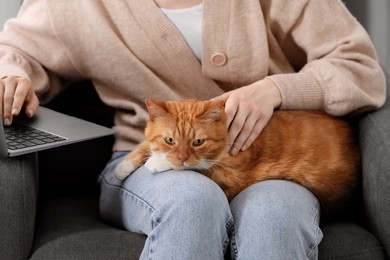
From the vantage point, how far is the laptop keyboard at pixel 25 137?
1.14 meters

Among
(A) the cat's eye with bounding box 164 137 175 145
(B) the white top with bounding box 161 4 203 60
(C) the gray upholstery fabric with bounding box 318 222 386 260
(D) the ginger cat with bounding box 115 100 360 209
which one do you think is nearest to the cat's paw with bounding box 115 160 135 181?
(D) the ginger cat with bounding box 115 100 360 209

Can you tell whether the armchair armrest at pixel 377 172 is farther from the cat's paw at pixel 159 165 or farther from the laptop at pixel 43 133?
the laptop at pixel 43 133

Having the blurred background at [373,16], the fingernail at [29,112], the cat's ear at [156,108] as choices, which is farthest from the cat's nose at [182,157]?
the blurred background at [373,16]

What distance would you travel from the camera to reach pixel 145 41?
4.46 ft

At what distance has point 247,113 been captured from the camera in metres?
→ 1.23

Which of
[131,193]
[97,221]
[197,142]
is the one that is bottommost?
[97,221]

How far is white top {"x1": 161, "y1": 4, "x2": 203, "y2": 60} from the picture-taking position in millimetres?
1369

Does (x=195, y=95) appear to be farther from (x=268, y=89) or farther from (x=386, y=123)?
(x=386, y=123)

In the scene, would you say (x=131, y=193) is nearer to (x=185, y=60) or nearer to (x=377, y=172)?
(x=185, y=60)

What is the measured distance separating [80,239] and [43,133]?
0.24 meters

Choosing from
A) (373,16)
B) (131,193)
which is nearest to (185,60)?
(131,193)

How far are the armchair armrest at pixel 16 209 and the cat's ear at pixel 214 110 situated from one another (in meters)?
0.38

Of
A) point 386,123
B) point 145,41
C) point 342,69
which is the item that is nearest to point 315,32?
point 342,69

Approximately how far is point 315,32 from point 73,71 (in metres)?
0.61
